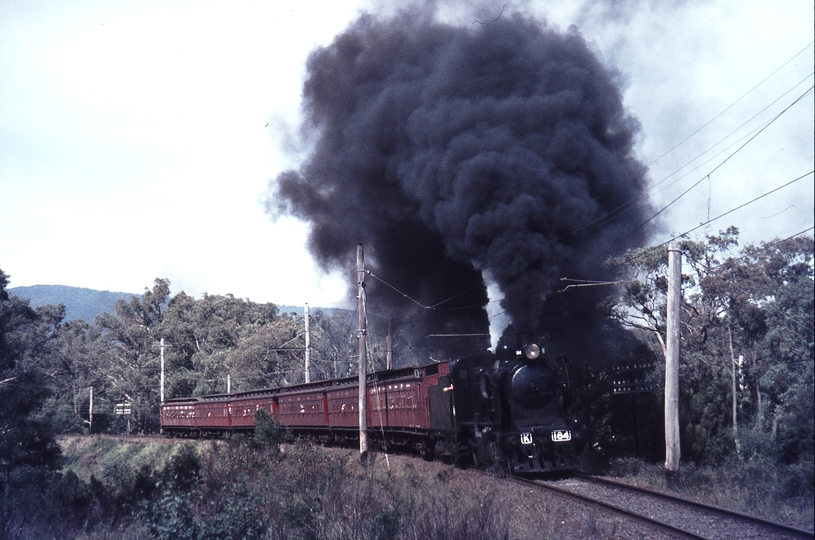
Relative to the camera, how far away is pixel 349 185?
1063 inches

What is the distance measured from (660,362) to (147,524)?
20.1m

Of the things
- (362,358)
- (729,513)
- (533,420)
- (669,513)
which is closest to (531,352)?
(533,420)

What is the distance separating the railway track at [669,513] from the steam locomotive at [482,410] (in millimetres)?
734

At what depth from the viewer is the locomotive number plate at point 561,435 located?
13.1 meters

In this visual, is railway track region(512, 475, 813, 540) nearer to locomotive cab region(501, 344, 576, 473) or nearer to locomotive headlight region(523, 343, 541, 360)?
locomotive cab region(501, 344, 576, 473)

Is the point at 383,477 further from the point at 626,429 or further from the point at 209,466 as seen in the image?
the point at 626,429

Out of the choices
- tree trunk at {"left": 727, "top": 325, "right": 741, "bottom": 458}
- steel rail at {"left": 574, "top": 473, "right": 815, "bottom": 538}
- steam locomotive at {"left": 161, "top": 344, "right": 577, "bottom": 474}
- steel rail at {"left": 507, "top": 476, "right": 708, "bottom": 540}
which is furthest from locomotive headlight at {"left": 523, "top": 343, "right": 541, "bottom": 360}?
tree trunk at {"left": 727, "top": 325, "right": 741, "bottom": 458}

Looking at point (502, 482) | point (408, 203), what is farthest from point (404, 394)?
point (408, 203)

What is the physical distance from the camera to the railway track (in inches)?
346

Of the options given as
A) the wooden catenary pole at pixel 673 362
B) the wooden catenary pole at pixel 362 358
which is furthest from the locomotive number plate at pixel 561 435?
the wooden catenary pole at pixel 362 358

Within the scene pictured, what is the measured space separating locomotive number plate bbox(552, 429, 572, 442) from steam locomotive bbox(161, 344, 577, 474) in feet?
0.07

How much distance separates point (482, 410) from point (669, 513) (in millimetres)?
4424

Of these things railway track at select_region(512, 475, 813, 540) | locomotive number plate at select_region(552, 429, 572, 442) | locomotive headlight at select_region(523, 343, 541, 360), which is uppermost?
locomotive headlight at select_region(523, 343, 541, 360)

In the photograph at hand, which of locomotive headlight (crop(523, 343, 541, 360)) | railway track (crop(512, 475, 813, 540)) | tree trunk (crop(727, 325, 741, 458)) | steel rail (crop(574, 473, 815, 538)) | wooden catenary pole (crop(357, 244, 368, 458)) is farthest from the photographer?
wooden catenary pole (crop(357, 244, 368, 458))
